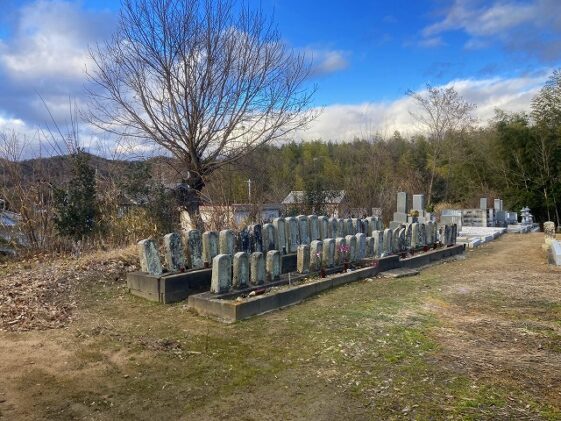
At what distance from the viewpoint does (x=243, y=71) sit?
10.8m

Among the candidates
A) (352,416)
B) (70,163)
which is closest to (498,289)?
(352,416)

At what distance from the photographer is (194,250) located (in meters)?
6.67

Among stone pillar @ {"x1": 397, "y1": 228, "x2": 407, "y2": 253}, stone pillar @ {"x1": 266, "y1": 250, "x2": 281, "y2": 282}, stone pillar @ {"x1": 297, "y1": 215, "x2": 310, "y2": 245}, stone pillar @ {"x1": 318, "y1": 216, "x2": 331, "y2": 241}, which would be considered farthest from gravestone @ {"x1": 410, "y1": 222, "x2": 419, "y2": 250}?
stone pillar @ {"x1": 266, "y1": 250, "x2": 281, "y2": 282}

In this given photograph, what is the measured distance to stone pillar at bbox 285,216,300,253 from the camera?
8320 millimetres

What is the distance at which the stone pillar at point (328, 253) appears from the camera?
24.2 ft

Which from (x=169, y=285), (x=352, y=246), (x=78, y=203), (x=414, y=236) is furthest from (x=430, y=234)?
(x=78, y=203)

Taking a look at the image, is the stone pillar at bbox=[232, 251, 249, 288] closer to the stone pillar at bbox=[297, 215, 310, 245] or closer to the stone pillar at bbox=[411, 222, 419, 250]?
the stone pillar at bbox=[297, 215, 310, 245]

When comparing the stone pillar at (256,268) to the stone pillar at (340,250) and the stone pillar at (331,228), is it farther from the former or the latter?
the stone pillar at (331,228)

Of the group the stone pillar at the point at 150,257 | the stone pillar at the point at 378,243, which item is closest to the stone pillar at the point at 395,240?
the stone pillar at the point at 378,243

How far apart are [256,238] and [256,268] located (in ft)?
5.28

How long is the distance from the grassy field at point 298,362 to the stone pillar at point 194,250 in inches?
39.4

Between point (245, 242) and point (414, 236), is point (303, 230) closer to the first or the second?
point (245, 242)

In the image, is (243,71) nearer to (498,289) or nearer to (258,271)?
(258,271)

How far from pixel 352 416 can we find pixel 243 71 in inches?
354
